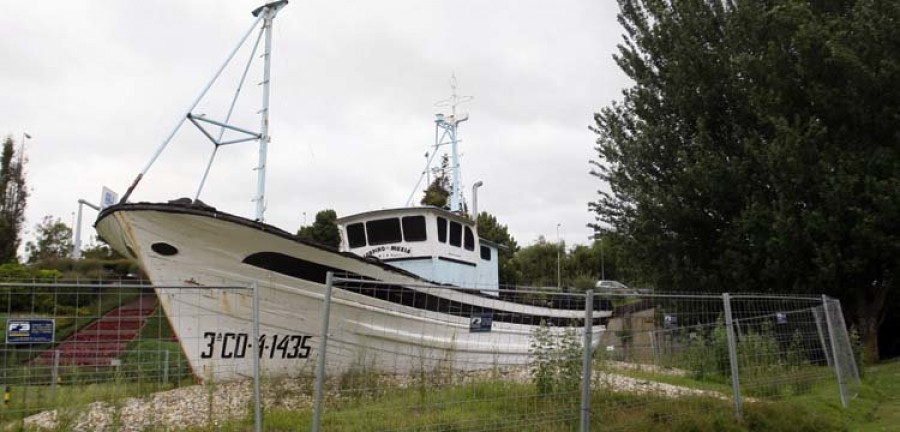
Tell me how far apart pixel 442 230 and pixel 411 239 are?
66 cm

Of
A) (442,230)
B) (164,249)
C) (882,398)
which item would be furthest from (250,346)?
(882,398)

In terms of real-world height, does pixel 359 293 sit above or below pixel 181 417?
above

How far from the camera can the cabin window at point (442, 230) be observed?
1373cm

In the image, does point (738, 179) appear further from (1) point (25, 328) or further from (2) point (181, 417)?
(1) point (25, 328)

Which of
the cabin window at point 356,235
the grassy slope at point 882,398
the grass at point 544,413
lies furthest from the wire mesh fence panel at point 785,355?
the cabin window at point 356,235

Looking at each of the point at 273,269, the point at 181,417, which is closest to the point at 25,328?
the point at 181,417

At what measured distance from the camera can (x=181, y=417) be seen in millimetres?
6512

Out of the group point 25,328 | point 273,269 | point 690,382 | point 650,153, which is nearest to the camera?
point 25,328

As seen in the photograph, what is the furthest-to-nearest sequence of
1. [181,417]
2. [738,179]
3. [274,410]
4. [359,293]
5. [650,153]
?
[650,153]
[738,179]
[359,293]
[274,410]
[181,417]

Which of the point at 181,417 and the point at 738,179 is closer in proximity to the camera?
the point at 181,417

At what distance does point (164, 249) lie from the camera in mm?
9211

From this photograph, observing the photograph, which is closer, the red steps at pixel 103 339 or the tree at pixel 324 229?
the red steps at pixel 103 339

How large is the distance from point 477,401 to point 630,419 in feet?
5.21

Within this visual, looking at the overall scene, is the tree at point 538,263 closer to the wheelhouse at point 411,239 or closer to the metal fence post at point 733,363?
the wheelhouse at point 411,239
